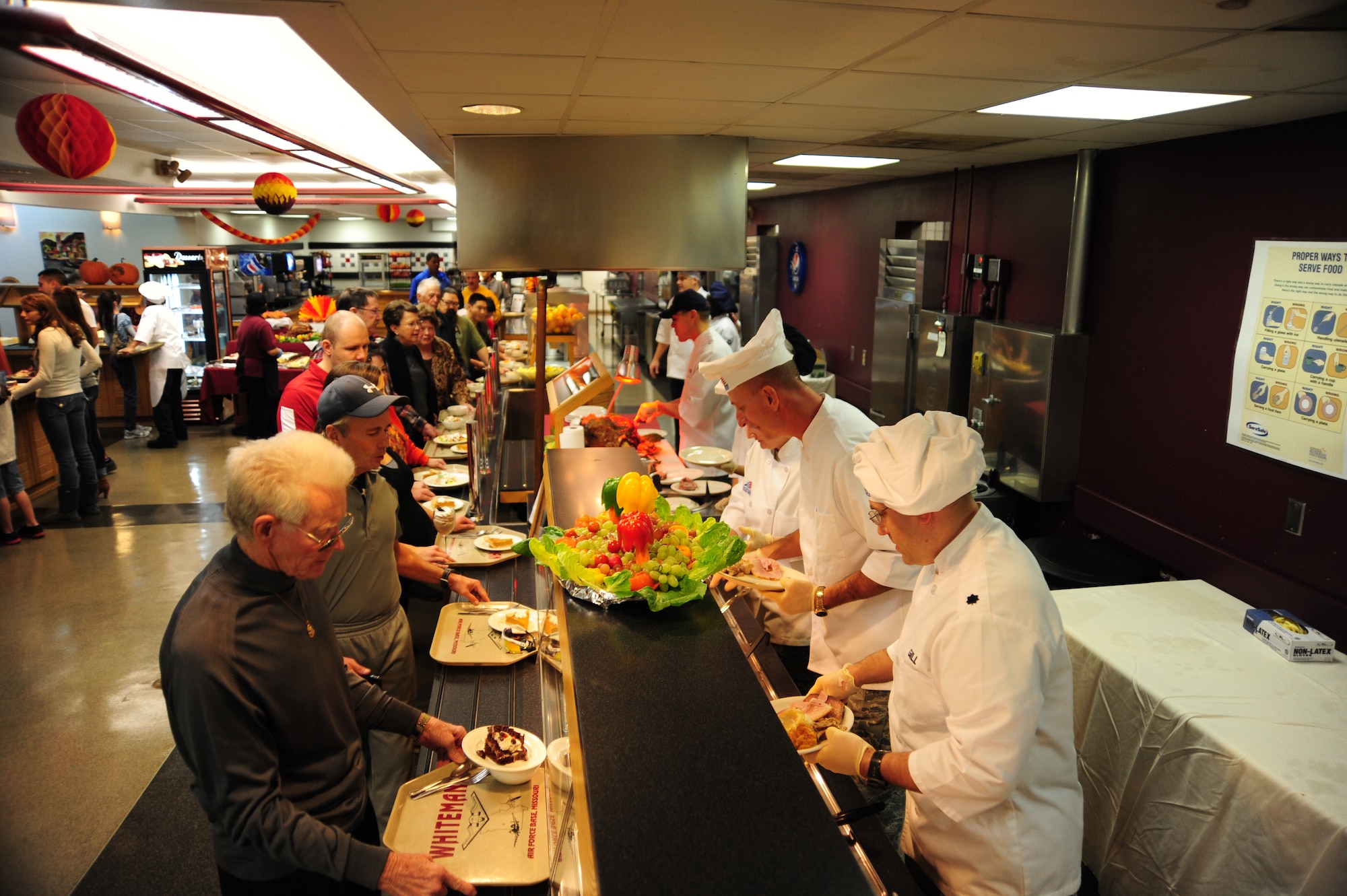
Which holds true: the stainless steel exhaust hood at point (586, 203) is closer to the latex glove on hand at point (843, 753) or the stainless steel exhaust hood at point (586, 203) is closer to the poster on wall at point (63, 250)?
the latex glove on hand at point (843, 753)

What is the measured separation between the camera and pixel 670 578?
77.7 inches

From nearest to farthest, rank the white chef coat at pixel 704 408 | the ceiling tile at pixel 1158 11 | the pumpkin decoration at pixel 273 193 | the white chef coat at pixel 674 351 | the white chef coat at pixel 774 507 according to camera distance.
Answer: the ceiling tile at pixel 1158 11
the white chef coat at pixel 774 507
the white chef coat at pixel 704 408
the pumpkin decoration at pixel 273 193
the white chef coat at pixel 674 351

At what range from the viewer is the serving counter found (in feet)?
3.90

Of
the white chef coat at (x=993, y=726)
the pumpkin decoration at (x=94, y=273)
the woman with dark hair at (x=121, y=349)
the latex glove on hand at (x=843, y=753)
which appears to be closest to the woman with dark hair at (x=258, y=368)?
the woman with dark hair at (x=121, y=349)

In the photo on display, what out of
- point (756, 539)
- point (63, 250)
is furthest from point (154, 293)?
point (756, 539)

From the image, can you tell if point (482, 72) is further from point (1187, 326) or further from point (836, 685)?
point (1187, 326)

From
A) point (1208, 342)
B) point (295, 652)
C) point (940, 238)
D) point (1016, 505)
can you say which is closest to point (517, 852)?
point (295, 652)

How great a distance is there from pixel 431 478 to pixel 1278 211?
4.50 meters

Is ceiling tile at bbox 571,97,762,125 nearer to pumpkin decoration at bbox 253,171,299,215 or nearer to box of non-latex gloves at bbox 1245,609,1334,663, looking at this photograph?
box of non-latex gloves at bbox 1245,609,1334,663

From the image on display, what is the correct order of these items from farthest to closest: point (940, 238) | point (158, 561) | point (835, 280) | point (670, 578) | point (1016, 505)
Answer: point (835, 280) < point (940, 238) < point (158, 561) < point (1016, 505) < point (670, 578)

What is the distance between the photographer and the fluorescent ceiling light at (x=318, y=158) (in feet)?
16.0

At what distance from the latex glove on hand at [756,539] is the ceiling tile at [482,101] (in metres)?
1.79

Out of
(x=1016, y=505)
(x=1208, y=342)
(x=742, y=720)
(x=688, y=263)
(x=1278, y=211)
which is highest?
A: (x=1278, y=211)

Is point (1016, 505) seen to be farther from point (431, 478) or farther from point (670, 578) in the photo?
point (670, 578)
